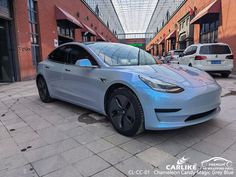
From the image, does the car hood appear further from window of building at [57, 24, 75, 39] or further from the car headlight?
window of building at [57, 24, 75, 39]

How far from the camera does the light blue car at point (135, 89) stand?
254 cm

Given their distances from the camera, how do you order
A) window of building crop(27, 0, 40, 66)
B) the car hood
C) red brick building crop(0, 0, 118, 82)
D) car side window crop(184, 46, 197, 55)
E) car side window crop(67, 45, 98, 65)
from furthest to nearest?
window of building crop(27, 0, 40, 66), car side window crop(184, 46, 197, 55), red brick building crop(0, 0, 118, 82), car side window crop(67, 45, 98, 65), the car hood

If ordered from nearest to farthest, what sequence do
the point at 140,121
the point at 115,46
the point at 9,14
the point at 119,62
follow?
the point at 140,121 < the point at 119,62 < the point at 115,46 < the point at 9,14

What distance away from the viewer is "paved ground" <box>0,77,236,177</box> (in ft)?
7.14

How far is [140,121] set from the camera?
2.68 meters

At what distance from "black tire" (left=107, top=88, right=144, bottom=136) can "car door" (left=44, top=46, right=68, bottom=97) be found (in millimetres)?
1703

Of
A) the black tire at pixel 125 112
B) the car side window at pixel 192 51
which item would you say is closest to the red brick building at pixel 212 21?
the car side window at pixel 192 51

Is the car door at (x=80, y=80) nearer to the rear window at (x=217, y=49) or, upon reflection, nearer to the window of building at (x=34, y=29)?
the rear window at (x=217, y=49)

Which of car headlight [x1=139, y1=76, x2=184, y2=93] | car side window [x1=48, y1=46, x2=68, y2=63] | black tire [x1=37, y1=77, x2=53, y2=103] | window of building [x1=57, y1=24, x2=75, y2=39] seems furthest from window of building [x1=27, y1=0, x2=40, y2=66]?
car headlight [x1=139, y1=76, x2=184, y2=93]

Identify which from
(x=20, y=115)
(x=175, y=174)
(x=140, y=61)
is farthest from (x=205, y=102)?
(x=20, y=115)

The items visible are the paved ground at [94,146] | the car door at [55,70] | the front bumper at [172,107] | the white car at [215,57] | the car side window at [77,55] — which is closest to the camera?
the paved ground at [94,146]

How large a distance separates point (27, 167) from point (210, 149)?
86.4 inches

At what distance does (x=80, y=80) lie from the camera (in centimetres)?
367

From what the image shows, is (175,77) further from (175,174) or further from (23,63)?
(23,63)
